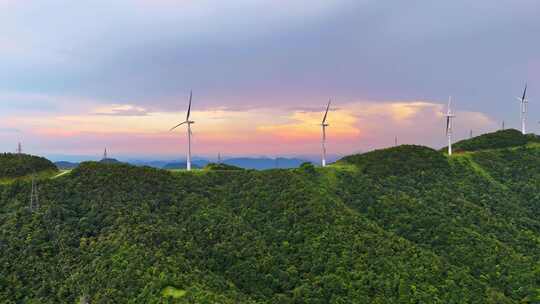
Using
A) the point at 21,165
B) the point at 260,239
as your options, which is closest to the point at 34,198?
the point at 21,165

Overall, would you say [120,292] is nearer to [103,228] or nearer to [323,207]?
[103,228]

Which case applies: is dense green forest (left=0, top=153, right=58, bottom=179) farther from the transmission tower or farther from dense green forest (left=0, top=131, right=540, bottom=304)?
the transmission tower

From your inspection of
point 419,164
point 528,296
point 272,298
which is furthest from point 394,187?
point 272,298

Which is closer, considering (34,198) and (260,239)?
(260,239)

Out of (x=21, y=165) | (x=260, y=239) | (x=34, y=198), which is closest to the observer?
(x=260, y=239)

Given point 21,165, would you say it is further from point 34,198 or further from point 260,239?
point 260,239

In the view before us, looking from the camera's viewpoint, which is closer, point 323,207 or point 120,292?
point 120,292

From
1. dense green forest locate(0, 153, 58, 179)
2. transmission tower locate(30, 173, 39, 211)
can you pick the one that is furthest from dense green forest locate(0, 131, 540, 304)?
dense green forest locate(0, 153, 58, 179)
